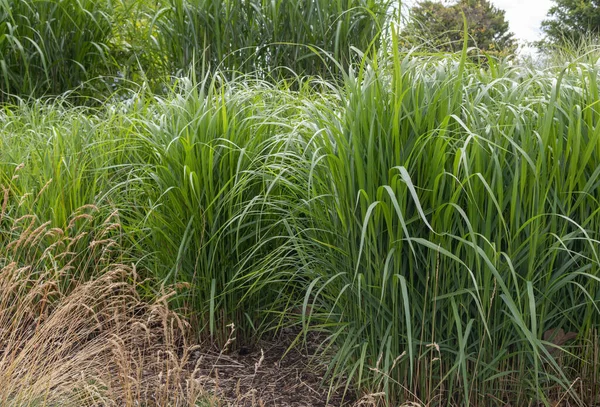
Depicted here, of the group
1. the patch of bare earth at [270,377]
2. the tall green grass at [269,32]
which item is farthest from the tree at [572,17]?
the patch of bare earth at [270,377]

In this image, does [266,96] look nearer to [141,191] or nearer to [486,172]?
[141,191]

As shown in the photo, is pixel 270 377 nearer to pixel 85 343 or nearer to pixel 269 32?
pixel 85 343

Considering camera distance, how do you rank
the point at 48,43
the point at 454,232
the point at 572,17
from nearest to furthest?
the point at 454,232, the point at 48,43, the point at 572,17

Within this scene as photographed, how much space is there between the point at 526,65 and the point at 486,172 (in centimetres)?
105

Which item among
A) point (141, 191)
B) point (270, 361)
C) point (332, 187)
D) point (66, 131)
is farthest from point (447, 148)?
point (66, 131)

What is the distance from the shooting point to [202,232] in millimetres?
2967

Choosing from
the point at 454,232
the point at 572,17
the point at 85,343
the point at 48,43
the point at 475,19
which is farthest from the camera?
the point at 475,19

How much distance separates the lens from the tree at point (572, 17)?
27.7 meters

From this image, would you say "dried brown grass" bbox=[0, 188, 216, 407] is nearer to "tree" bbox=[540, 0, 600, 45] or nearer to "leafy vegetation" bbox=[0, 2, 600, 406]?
"leafy vegetation" bbox=[0, 2, 600, 406]

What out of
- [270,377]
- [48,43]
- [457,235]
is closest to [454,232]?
[457,235]

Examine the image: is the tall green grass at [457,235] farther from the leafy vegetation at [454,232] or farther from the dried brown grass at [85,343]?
the dried brown grass at [85,343]

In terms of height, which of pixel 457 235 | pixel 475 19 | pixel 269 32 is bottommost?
pixel 475 19

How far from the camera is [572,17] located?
29062 millimetres

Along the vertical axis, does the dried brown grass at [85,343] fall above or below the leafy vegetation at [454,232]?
below
